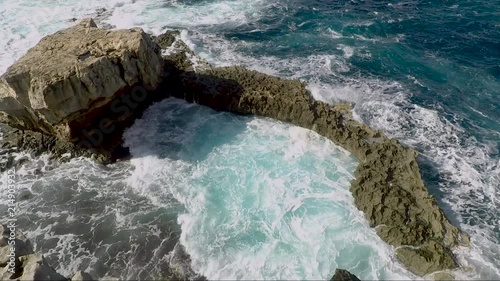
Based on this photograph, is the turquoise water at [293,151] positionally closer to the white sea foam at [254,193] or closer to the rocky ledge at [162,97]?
the white sea foam at [254,193]

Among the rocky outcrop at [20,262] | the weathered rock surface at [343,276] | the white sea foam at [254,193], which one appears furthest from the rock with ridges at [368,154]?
the rocky outcrop at [20,262]

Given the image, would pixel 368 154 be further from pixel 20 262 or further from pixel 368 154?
pixel 20 262

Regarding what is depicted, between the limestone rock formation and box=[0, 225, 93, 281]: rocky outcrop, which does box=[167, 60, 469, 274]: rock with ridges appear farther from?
box=[0, 225, 93, 281]: rocky outcrop

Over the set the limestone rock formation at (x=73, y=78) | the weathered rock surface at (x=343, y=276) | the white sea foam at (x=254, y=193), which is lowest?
the white sea foam at (x=254, y=193)

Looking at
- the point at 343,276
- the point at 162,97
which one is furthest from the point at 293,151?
the point at 162,97

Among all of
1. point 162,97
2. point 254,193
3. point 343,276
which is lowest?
point 254,193

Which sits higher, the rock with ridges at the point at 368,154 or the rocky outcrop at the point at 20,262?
the rocky outcrop at the point at 20,262

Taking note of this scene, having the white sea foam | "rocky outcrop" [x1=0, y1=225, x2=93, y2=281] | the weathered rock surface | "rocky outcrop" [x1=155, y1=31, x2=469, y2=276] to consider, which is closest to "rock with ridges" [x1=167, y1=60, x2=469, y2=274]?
"rocky outcrop" [x1=155, y1=31, x2=469, y2=276]
